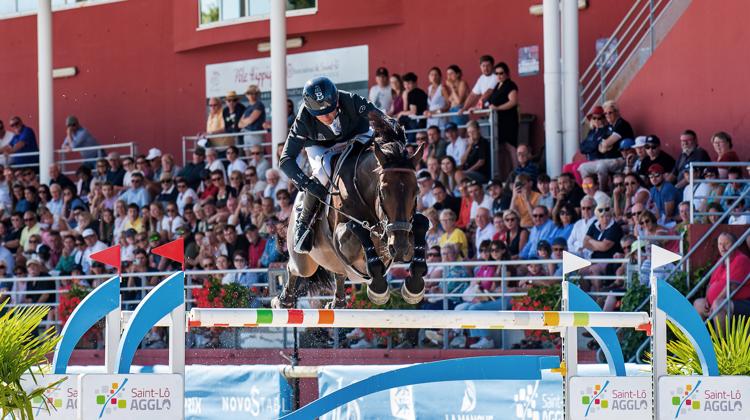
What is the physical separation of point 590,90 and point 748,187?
19.6 feet

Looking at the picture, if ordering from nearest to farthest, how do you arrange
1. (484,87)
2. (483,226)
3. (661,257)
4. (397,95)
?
(661,257) → (483,226) → (484,87) → (397,95)

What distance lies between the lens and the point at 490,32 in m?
19.1

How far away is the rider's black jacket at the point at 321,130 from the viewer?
931 cm

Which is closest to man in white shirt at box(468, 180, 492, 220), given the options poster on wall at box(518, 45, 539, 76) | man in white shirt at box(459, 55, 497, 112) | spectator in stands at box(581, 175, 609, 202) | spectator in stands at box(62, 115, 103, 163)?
spectator in stands at box(581, 175, 609, 202)

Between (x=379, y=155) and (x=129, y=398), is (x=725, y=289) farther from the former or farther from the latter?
(x=129, y=398)

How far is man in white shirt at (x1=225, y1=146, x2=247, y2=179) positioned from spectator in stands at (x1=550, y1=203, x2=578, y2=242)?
16.9ft

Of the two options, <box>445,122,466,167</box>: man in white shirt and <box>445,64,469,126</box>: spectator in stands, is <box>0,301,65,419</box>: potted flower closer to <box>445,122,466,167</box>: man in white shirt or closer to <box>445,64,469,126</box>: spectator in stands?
<box>445,122,466,167</box>: man in white shirt

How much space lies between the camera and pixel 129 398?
6.84 metres

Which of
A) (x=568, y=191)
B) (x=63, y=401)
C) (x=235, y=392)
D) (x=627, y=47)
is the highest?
(x=627, y=47)

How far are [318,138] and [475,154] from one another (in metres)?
5.97

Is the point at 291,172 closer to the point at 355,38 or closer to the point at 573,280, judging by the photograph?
the point at 573,280

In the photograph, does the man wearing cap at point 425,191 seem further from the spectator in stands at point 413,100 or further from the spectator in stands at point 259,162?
the spectator in stands at point 259,162

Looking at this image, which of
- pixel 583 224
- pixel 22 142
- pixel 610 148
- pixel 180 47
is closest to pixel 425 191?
pixel 610 148

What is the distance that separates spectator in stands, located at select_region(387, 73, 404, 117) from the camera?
1689 centimetres
